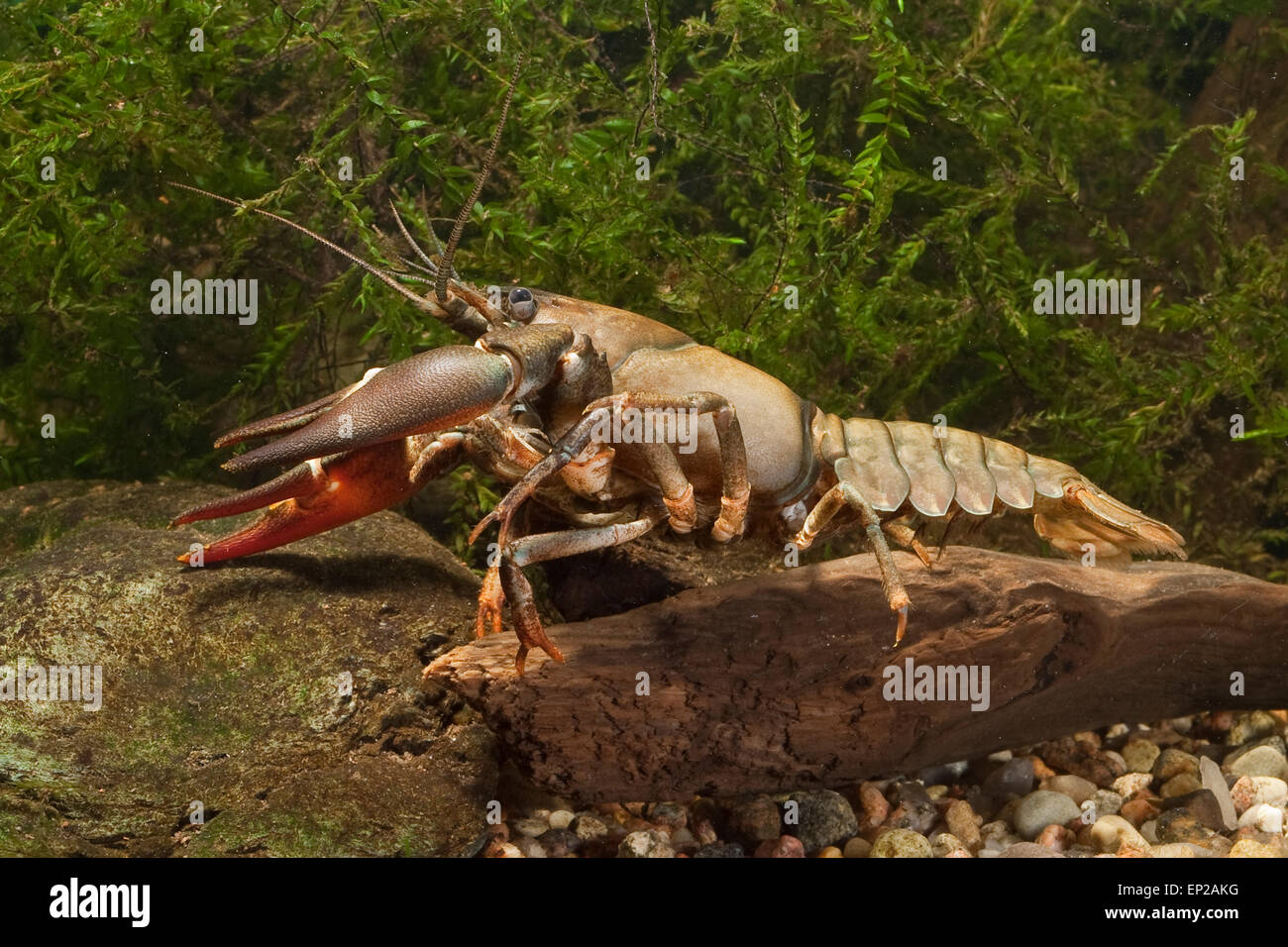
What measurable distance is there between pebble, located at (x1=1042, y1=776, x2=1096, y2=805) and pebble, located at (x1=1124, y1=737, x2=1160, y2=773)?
0.28m

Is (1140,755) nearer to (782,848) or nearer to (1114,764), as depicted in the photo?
(1114,764)

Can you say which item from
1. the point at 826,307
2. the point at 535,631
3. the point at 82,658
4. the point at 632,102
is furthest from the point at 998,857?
the point at 632,102

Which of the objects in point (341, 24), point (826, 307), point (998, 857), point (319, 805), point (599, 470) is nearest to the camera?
point (319, 805)

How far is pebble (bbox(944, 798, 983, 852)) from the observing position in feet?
10.2

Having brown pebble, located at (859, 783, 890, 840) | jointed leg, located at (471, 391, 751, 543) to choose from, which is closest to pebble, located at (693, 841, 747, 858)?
brown pebble, located at (859, 783, 890, 840)

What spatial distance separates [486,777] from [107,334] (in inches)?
110

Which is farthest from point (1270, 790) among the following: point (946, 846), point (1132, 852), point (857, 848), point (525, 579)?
point (525, 579)

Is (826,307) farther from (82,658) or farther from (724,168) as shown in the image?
(82,658)

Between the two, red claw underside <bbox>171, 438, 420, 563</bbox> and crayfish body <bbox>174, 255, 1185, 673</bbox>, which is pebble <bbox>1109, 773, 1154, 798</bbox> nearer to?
crayfish body <bbox>174, 255, 1185, 673</bbox>

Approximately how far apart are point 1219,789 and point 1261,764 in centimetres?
27

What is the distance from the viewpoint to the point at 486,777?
9.76ft

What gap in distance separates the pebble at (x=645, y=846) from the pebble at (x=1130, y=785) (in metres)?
1.68

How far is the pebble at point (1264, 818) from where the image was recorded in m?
3.10

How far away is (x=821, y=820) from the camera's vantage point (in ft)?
10.1
